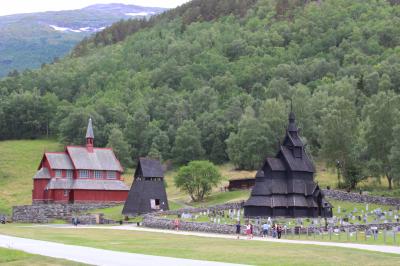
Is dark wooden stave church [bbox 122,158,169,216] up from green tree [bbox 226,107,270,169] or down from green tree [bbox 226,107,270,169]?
down

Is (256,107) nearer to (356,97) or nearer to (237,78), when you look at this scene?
(356,97)

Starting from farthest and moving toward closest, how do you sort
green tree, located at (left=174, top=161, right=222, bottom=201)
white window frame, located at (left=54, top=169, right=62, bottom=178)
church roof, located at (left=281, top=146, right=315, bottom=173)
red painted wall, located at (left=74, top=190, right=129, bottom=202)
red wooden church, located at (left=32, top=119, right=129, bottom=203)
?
1. white window frame, located at (left=54, top=169, right=62, bottom=178)
2. red wooden church, located at (left=32, top=119, right=129, bottom=203)
3. red painted wall, located at (left=74, top=190, right=129, bottom=202)
4. green tree, located at (left=174, top=161, right=222, bottom=201)
5. church roof, located at (left=281, top=146, right=315, bottom=173)

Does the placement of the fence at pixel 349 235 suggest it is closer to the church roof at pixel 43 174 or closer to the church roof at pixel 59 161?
the church roof at pixel 59 161


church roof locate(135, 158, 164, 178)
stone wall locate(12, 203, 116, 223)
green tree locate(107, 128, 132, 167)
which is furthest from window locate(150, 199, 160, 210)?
green tree locate(107, 128, 132, 167)

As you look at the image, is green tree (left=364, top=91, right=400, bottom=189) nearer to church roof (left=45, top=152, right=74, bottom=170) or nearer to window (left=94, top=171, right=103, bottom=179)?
window (left=94, top=171, right=103, bottom=179)

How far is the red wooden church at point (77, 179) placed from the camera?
101812mm

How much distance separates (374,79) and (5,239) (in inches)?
4475

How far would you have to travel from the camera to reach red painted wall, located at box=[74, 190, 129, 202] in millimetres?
101562

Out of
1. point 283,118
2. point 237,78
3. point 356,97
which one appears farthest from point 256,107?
point 237,78

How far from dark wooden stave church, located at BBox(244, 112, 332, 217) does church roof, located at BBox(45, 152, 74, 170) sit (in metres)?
36.2

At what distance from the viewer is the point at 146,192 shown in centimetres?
9025

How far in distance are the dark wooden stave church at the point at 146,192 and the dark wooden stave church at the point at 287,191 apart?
16.8 meters

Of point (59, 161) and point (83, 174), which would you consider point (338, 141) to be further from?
point (59, 161)


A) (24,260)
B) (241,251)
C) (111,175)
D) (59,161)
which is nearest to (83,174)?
(59,161)
